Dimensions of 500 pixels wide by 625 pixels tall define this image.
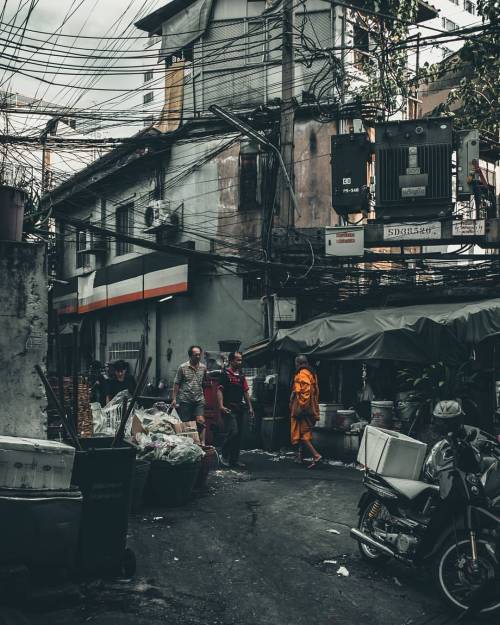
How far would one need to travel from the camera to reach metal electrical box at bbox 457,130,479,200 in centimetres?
1336

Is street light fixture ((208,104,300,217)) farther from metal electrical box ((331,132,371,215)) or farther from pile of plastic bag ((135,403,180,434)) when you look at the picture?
pile of plastic bag ((135,403,180,434))

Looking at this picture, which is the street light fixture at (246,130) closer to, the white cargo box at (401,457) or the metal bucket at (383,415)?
the metal bucket at (383,415)

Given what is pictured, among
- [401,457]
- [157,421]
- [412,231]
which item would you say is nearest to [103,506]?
[401,457]

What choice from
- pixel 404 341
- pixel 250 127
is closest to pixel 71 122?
pixel 250 127

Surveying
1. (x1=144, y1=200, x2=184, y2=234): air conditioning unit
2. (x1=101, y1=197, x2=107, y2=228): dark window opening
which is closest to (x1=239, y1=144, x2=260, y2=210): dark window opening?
(x1=144, y1=200, x2=184, y2=234): air conditioning unit

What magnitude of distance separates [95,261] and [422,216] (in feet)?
51.1

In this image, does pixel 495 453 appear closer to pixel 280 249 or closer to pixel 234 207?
pixel 280 249

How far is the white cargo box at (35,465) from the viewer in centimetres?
549

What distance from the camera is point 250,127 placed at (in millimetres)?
17391

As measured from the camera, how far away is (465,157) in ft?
44.2

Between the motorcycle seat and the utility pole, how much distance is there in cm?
980

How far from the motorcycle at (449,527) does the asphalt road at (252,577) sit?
0.28 metres

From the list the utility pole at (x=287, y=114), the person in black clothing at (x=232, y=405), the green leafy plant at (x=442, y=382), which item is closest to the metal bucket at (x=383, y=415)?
the green leafy plant at (x=442, y=382)

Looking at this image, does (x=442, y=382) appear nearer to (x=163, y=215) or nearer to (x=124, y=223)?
(x=163, y=215)
